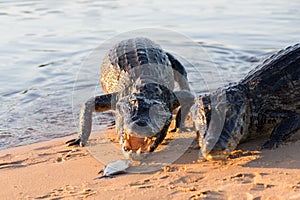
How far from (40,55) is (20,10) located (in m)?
5.81

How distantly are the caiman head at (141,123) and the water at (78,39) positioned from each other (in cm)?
167

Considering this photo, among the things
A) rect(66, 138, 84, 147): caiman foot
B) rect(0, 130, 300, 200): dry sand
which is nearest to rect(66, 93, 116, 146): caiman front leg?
rect(66, 138, 84, 147): caiman foot

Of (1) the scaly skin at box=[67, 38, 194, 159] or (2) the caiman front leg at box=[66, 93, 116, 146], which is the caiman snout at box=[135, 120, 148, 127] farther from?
(2) the caiman front leg at box=[66, 93, 116, 146]

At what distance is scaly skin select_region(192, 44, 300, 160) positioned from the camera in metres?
4.62

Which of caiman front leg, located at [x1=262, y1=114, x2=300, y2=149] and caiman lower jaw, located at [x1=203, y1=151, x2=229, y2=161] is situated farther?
caiman front leg, located at [x1=262, y1=114, x2=300, y2=149]

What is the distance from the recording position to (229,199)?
3797mm

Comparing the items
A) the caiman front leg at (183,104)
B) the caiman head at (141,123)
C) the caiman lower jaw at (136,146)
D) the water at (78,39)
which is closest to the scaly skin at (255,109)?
the caiman head at (141,123)

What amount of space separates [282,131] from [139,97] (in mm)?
1391

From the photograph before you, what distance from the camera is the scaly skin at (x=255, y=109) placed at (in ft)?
15.2

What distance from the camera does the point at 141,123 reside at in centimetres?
492

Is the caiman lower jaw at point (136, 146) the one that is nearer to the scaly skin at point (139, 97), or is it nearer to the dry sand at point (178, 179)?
the scaly skin at point (139, 97)

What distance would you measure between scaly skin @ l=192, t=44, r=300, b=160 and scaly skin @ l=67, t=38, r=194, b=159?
451mm

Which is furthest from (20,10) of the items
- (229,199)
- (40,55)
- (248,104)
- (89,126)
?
(229,199)

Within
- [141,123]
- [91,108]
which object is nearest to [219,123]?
[141,123]
